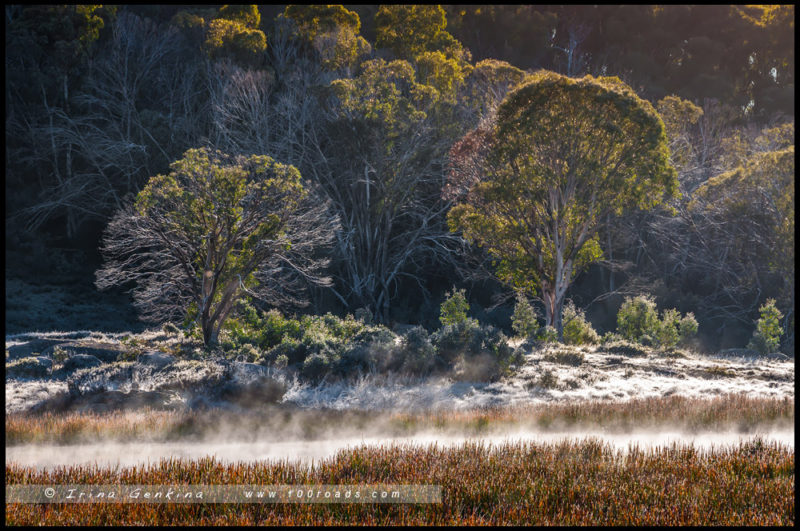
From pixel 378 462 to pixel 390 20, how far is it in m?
39.7

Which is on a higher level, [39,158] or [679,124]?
[679,124]

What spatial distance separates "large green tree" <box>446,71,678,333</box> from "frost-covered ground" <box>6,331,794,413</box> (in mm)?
8112

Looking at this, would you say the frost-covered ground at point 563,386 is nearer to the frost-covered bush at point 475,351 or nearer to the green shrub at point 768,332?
the frost-covered bush at point 475,351

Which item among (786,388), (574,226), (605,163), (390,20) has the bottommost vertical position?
(786,388)

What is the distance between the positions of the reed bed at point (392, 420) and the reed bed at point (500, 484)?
220cm

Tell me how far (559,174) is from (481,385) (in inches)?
476

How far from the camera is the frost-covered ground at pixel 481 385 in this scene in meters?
12.6

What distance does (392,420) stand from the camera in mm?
10570

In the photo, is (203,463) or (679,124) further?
(679,124)

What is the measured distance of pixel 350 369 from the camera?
14.9m

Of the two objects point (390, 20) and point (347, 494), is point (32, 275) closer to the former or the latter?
point (390, 20)

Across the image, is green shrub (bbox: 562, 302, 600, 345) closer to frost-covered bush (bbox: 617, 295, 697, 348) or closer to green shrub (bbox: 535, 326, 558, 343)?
green shrub (bbox: 535, 326, 558, 343)

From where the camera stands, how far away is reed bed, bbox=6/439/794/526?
5.53 meters

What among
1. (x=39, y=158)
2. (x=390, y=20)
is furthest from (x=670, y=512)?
(x=390, y=20)
